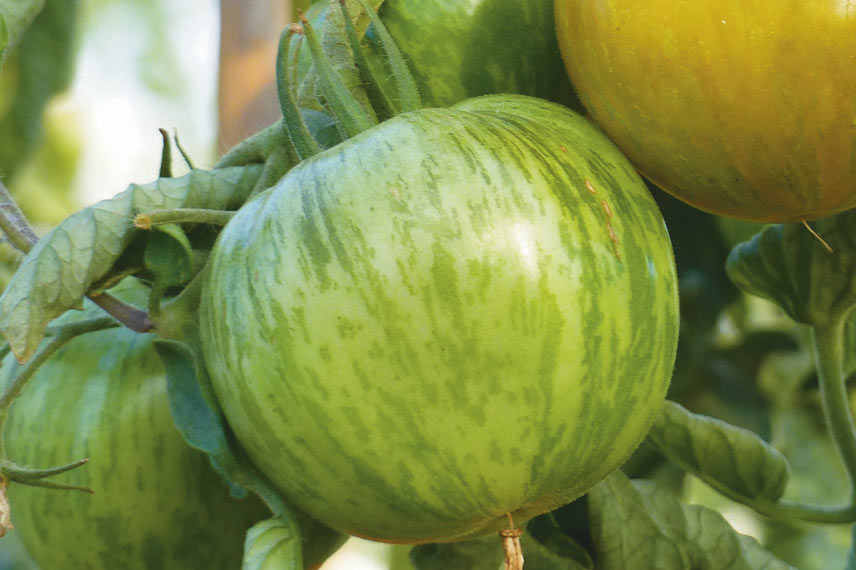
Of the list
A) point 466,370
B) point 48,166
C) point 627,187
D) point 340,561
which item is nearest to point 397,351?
point 466,370

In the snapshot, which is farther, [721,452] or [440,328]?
[721,452]

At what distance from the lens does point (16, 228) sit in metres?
0.77

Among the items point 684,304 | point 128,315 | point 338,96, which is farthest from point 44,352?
point 684,304

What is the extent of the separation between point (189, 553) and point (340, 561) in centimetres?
44

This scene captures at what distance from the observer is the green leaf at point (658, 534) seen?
0.90 m

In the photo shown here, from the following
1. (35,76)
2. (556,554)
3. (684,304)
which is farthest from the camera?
(35,76)

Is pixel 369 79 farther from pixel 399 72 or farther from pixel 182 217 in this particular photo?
pixel 182 217

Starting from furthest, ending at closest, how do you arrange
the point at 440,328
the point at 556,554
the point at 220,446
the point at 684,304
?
the point at 684,304 → the point at 556,554 → the point at 220,446 → the point at 440,328

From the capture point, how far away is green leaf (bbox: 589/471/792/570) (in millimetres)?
901

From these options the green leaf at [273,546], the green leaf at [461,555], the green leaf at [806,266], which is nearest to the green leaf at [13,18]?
the green leaf at [273,546]

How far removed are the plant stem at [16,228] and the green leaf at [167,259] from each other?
102mm

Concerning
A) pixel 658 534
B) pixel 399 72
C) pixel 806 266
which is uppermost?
pixel 399 72

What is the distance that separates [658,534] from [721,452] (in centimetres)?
9

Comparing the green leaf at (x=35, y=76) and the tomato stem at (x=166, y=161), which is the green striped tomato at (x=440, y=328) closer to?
the tomato stem at (x=166, y=161)
